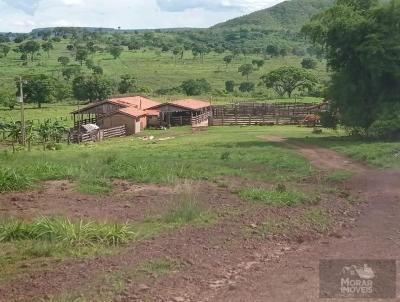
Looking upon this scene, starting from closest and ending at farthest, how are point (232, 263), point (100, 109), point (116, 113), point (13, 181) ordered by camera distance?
1. point (232, 263)
2. point (13, 181)
3. point (116, 113)
4. point (100, 109)

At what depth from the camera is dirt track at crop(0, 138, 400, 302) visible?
8.20 metres

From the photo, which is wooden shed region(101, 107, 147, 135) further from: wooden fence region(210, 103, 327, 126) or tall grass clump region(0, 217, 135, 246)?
tall grass clump region(0, 217, 135, 246)

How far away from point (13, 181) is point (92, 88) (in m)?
57.7

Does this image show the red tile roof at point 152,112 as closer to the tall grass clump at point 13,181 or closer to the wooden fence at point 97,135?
the wooden fence at point 97,135

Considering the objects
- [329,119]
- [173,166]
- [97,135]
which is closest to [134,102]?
[97,135]

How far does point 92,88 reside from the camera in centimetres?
7338

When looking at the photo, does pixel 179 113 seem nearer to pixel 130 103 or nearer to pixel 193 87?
pixel 130 103

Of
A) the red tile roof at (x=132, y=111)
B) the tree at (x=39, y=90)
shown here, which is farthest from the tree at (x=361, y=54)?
the tree at (x=39, y=90)

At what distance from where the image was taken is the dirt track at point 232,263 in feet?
26.9

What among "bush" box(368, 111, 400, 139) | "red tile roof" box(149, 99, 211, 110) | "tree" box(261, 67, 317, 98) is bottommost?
"red tile roof" box(149, 99, 211, 110)

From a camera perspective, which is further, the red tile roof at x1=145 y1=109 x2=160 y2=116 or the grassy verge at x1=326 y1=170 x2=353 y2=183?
the red tile roof at x1=145 y1=109 x2=160 y2=116

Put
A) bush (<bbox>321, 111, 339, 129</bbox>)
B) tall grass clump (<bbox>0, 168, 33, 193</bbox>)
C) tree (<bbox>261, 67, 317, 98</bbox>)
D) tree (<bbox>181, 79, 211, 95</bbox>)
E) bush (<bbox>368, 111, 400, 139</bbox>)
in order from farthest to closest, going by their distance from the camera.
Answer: tree (<bbox>181, 79, 211, 95</bbox>)
tree (<bbox>261, 67, 317, 98</bbox>)
bush (<bbox>321, 111, 339, 129</bbox>)
bush (<bbox>368, 111, 400, 139</bbox>)
tall grass clump (<bbox>0, 168, 33, 193</bbox>)

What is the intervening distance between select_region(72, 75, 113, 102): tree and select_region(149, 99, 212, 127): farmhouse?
20.3 m

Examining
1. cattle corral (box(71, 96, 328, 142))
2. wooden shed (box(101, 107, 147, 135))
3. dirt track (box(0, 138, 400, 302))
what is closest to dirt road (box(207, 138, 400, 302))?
dirt track (box(0, 138, 400, 302))
